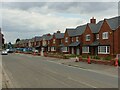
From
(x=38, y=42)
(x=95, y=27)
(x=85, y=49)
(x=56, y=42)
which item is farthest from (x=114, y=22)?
(x=38, y=42)

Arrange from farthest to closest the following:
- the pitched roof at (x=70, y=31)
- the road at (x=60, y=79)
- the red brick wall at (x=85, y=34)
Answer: the pitched roof at (x=70, y=31) < the red brick wall at (x=85, y=34) < the road at (x=60, y=79)

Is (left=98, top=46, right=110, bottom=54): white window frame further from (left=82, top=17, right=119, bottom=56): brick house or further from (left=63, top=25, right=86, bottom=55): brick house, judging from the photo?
(left=63, top=25, right=86, bottom=55): brick house

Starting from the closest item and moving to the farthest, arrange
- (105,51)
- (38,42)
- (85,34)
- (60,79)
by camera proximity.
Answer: (60,79) < (105,51) < (85,34) < (38,42)

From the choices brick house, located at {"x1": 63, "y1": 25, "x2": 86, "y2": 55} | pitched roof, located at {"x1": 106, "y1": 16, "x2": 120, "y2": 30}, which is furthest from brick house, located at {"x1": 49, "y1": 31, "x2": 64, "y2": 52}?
pitched roof, located at {"x1": 106, "y1": 16, "x2": 120, "y2": 30}

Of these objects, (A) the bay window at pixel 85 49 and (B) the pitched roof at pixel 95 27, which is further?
(A) the bay window at pixel 85 49

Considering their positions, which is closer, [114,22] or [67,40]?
[114,22]

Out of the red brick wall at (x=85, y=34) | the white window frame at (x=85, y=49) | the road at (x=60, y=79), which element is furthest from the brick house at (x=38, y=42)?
the road at (x=60, y=79)

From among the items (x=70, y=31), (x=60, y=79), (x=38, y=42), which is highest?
(x=70, y=31)

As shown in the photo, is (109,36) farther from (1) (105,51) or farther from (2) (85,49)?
(2) (85,49)

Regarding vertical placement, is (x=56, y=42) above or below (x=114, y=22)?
below

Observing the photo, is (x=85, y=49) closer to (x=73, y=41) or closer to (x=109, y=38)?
(x=73, y=41)

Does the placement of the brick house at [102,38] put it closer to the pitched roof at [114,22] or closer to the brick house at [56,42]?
the pitched roof at [114,22]

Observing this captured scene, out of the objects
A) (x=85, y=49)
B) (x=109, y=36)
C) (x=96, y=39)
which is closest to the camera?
(x=109, y=36)

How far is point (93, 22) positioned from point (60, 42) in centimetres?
2438
